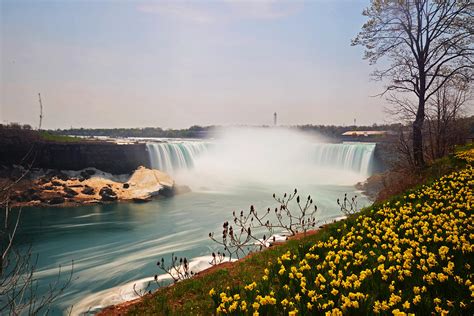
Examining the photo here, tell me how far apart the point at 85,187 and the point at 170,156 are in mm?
13619

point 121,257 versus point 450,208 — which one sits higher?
point 450,208

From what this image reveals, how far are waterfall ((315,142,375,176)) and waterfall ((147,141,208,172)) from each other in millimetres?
21635

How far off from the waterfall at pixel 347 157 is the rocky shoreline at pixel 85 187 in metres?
25.0

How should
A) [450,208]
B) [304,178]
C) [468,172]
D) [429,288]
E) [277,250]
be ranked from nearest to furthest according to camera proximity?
[429,288]
[450,208]
[277,250]
[468,172]
[304,178]

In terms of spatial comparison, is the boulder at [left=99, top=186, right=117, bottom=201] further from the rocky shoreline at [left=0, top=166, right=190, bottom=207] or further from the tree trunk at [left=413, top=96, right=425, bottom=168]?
the tree trunk at [left=413, top=96, right=425, bottom=168]

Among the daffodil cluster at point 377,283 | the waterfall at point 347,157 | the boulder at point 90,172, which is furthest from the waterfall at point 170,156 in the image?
the daffodil cluster at point 377,283

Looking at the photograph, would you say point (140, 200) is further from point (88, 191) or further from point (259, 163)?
point (259, 163)

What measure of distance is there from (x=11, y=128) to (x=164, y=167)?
60.5 feet

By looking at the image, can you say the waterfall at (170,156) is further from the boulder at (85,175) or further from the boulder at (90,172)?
the boulder at (85,175)

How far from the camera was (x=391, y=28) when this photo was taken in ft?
53.7

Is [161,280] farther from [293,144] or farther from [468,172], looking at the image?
[293,144]

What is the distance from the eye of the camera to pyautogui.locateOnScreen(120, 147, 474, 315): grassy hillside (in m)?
4.11

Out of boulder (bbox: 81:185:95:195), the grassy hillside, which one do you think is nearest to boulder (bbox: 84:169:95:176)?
boulder (bbox: 81:185:95:195)

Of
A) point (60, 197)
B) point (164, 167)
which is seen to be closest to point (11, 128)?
point (60, 197)
